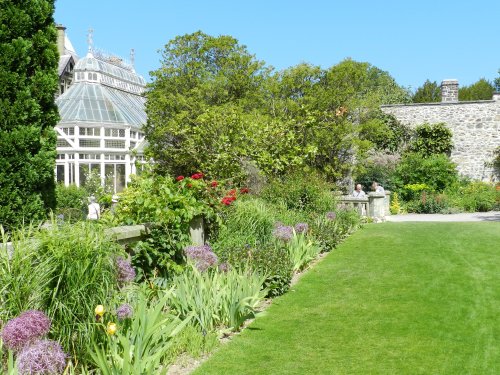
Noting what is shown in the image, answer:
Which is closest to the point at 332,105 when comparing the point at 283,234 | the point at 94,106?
the point at 283,234

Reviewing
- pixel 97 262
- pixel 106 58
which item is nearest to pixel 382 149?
pixel 106 58

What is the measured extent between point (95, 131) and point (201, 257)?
23.2 m

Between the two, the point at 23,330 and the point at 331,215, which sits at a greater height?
the point at 331,215

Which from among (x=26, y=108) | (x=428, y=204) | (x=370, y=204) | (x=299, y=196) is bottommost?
(x=428, y=204)

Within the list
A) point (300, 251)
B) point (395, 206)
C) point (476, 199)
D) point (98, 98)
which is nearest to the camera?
point (300, 251)

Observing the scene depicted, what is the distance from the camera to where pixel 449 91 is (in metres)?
26.7

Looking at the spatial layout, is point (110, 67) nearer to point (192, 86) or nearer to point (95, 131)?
point (95, 131)

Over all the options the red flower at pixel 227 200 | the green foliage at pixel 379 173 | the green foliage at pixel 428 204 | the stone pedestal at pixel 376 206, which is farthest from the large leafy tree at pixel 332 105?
the red flower at pixel 227 200

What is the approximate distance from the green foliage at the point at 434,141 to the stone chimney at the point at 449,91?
2.03 m

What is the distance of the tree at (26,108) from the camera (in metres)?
6.80

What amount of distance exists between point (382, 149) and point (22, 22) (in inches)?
819

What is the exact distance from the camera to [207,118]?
46.1 feet

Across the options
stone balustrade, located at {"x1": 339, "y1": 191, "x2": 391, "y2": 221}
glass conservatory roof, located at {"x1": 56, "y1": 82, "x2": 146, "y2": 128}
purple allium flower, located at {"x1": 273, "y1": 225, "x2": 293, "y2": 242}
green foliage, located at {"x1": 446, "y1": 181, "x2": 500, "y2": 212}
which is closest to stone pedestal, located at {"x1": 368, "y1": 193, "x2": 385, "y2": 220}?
stone balustrade, located at {"x1": 339, "y1": 191, "x2": 391, "y2": 221}

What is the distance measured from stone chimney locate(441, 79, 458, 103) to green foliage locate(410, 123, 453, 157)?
2.03 metres
